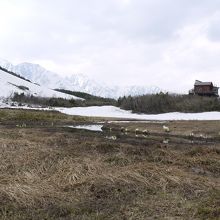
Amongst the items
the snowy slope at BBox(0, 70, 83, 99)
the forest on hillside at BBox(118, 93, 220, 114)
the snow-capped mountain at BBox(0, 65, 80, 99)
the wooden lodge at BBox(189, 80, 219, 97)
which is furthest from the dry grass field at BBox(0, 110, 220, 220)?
the snowy slope at BBox(0, 70, 83, 99)

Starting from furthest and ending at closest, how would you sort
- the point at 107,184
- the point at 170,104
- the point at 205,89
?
the point at 205,89, the point at 170,104, the point at 107,184

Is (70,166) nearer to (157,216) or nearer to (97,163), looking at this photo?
(97,163)

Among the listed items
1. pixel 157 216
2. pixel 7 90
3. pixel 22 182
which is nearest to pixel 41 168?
pixel 22 182

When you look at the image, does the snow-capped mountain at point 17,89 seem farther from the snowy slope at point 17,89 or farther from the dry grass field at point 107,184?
the dry grass field at point 107,184

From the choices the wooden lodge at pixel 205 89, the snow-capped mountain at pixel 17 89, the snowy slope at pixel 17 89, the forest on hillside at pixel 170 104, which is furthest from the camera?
the snowy slope at pixel 17 89

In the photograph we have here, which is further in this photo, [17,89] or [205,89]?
[17,89]

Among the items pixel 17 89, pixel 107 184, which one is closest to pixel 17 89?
pixel 17 89

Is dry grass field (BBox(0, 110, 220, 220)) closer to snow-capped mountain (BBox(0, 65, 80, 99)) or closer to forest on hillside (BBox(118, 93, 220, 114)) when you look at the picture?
forest on hillside (BBox(118, 93, 220, 114))

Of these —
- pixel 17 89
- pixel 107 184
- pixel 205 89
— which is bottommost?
pixel 107 184

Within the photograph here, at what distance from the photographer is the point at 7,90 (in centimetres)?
13988

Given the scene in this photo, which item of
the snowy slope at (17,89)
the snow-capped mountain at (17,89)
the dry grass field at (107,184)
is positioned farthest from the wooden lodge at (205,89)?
the dry grass field at (107,184)

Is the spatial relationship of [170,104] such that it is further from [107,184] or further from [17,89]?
[17,89]

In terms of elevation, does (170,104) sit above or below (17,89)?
below

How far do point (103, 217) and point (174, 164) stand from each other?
18.8ft
